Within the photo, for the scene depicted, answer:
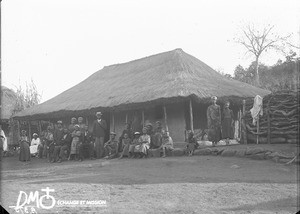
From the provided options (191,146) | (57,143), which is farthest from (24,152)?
(191,146)

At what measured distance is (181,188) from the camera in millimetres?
6465

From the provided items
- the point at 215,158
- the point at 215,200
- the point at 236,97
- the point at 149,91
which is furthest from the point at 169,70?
the point at 215,200

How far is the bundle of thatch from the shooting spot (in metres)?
10.5

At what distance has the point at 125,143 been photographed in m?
12.3

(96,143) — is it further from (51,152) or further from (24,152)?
(24,152)

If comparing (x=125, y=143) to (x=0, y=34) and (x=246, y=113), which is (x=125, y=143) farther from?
(x=0, y=34)

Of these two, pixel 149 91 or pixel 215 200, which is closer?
pixel 215 200

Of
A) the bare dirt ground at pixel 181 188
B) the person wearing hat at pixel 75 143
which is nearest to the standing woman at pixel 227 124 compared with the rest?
the bare dirt ground at pixel 181 188

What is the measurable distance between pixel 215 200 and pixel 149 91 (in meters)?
8.33

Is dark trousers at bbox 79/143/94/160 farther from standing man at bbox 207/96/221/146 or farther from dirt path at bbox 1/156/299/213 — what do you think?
standing man at bbox 207/96/221/146

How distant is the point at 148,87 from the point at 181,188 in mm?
8359

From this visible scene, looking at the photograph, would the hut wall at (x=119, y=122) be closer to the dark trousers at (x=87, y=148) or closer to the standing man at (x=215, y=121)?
A: the dark trousers at (x=87, y=148)

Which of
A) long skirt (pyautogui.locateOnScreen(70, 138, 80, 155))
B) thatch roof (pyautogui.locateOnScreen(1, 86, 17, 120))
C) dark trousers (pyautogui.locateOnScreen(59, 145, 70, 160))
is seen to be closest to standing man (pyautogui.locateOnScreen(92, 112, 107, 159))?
long skirt (pyautogui.locateOnScreen(70, 138, 80, 155))

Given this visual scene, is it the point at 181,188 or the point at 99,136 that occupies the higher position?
the point at 99,136
